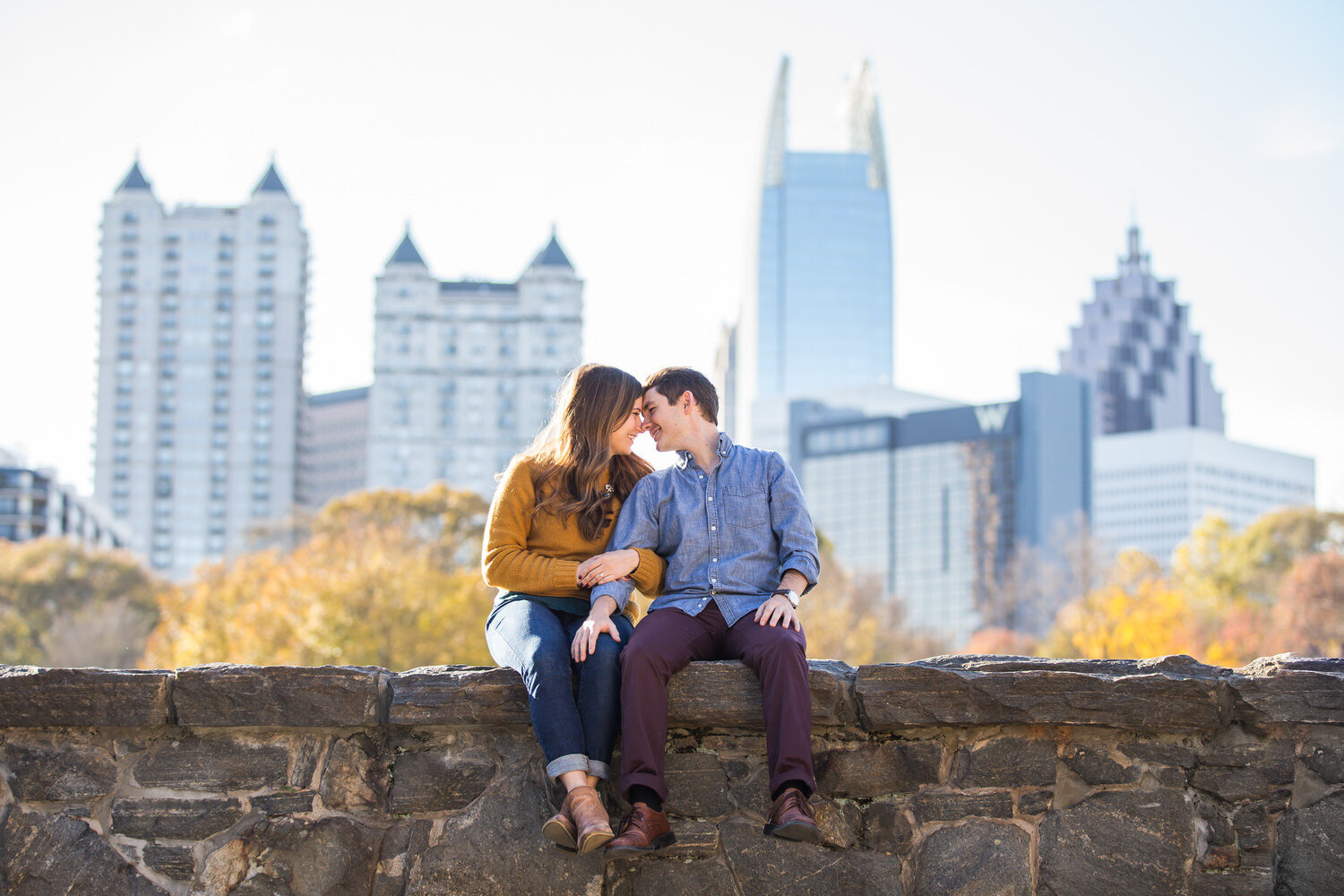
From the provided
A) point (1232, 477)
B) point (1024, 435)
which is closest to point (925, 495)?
point (1024, 435)

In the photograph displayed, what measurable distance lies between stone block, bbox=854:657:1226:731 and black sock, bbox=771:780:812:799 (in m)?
0.32

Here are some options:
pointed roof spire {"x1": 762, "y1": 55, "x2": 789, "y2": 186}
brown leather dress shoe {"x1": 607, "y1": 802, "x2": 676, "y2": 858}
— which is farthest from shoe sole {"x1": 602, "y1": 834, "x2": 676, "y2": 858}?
pointed roof spire {"x1": 762, "y1": 55, "x2": 789, "y2": 186}

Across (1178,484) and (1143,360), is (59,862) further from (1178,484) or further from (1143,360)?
(1143,360)

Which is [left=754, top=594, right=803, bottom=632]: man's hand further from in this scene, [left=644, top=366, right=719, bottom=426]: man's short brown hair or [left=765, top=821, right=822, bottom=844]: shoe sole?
[left=644, top=366, right=719, bottom=426]: man's short brown hair

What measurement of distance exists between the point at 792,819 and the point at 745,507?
3.35 ft

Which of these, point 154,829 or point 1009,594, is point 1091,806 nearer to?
point 154,829

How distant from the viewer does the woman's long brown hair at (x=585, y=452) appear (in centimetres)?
386

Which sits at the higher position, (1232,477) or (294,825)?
(1232,477)

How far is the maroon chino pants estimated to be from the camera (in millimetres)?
3205

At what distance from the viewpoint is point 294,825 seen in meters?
3.42

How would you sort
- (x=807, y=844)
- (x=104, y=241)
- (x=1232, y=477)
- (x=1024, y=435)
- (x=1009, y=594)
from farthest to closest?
(x=1232, y=477)
(x=104, y=241)
(x=1024, y=435)
(x=1009, y=594)
(x=807, y=844)

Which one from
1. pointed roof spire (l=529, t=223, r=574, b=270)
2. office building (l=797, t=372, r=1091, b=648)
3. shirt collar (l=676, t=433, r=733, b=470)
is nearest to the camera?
shirt collar (l=676, t=433, r=733, b=470)

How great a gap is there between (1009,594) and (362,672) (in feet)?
246

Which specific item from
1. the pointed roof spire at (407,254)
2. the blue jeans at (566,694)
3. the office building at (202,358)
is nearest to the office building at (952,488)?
the pointed roof spire at (407,254)
